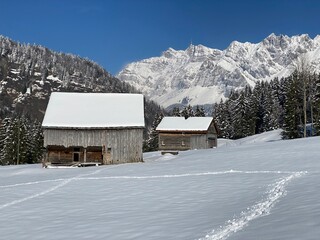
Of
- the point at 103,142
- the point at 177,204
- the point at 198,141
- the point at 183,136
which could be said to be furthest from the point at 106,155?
the point at 177,204

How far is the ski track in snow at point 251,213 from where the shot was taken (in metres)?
13.2

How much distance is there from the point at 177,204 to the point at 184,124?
53563 mm

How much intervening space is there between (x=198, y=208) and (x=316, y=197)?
4949 mm

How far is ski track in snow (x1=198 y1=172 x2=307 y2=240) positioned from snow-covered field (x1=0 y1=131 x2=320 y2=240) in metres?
0.03

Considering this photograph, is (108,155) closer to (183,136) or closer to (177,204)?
(183,136)

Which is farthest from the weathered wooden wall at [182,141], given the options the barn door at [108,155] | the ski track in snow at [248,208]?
the ski track in snow at [248,208]

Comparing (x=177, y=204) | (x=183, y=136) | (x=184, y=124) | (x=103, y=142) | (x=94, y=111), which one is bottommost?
(x=177, y=204)

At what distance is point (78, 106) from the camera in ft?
172

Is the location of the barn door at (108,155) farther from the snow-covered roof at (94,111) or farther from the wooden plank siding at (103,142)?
the snow-covered roof at (94,111)

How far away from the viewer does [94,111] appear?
51375mm

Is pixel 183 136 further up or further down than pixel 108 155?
further up

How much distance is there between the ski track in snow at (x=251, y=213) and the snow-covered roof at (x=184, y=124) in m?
50.1

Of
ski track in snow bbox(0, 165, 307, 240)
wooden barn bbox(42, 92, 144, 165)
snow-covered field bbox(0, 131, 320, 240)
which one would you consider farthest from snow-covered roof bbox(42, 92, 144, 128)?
ski track in snow bbox(0, 165, 307, 240)

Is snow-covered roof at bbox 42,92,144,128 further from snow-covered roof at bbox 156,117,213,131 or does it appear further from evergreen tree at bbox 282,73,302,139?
evergreen tree at bbox 282,73,302,139
